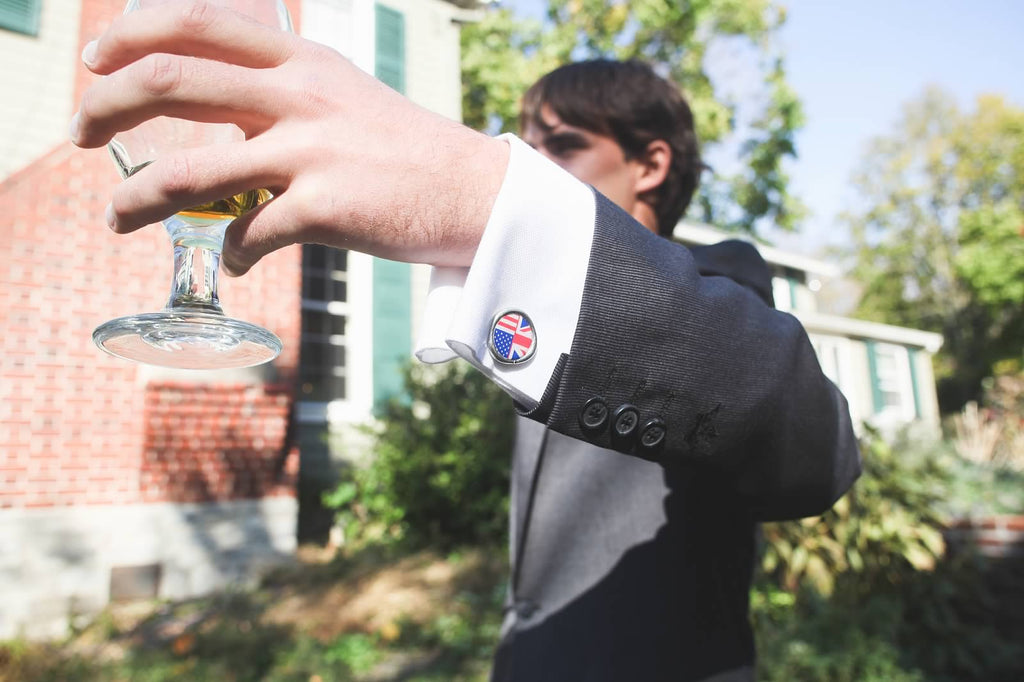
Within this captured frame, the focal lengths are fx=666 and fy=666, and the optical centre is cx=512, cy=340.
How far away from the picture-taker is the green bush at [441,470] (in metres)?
6.17

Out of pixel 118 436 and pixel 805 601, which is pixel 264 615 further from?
pixel 805 601

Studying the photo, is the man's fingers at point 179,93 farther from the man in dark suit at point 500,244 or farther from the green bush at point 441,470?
the green bush at point 441,470

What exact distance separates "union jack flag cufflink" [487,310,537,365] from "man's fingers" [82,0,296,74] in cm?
29

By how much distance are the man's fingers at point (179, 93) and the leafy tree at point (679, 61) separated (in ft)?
33.6

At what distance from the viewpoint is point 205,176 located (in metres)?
0.52

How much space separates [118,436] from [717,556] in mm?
5347

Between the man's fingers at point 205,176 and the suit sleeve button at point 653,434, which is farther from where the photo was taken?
the suit sleeve button at point 653,434

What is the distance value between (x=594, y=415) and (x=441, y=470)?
5745 millimetres

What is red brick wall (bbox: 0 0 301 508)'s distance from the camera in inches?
190

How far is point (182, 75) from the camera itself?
1.65ft

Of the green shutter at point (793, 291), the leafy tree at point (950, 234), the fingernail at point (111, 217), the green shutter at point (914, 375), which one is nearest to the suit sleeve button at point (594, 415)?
the fingernail at point (111, 217)

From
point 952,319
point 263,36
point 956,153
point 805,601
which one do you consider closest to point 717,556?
point 263,36

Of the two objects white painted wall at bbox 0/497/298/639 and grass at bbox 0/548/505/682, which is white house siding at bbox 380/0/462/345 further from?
grass at bbox 0/548/505/682

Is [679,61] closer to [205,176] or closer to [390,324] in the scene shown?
[390,324]
